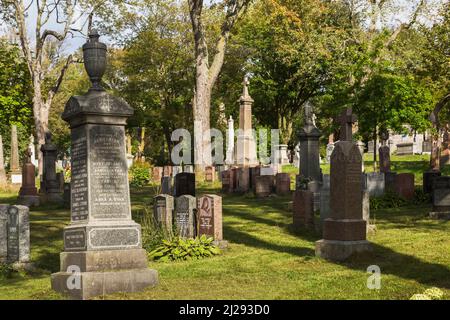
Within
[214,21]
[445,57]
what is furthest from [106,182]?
[214,21]

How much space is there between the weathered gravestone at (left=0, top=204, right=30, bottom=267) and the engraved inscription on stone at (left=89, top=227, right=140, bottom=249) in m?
3.72

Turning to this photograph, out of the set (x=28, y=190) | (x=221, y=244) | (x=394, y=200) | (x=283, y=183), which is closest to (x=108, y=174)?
(x=221, y=244)

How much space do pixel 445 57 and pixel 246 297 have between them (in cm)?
2739

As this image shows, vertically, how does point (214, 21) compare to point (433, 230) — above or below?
above

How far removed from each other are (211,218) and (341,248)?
Result: 3.24 m

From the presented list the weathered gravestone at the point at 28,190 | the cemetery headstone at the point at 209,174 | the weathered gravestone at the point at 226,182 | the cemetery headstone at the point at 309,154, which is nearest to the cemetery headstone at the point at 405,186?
the cemetery headstone at the point at 309,154

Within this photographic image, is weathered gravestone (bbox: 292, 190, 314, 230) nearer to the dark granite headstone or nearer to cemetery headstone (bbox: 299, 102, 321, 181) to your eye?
the dark granite headstone

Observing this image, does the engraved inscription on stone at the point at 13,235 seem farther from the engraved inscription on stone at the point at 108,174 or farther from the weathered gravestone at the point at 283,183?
the weathered gravestone at the point at 283,183

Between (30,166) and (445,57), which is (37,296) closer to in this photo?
(30,166)

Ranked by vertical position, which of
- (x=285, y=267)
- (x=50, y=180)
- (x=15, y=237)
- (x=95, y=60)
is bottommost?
(x=285, y=267)

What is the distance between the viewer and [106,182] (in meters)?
9.84

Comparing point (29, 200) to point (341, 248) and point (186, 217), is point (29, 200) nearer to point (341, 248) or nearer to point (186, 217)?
point (186, 217)

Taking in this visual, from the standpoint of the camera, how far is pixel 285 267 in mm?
11156

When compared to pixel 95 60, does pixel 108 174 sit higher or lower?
lower
